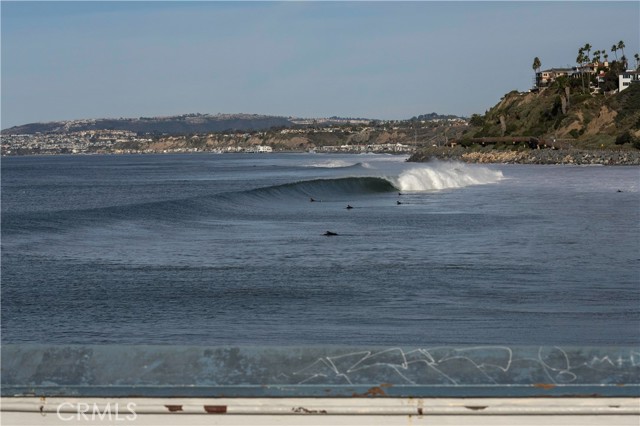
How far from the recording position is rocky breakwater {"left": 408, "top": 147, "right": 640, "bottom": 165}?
98.4 meters

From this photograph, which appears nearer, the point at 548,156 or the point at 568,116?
the point at 548,156

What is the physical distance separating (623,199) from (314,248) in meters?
22.3

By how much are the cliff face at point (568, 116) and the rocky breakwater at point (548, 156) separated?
287 inches

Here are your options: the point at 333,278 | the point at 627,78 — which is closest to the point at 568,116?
the point at 627,78

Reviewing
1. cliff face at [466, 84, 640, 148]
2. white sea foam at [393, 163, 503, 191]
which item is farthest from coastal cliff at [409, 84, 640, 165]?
white sea foam at [393, 163, 503, 191]

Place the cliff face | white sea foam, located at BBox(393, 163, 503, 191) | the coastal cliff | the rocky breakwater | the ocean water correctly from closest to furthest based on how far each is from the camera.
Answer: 1. the ocean water
2. white sea foam, located at BBox(393, 163, 503, 191)
3. the rocky breakwater
4. the coastal cliff
5. the cliff face

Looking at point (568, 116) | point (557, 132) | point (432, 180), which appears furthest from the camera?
point (568, 116)

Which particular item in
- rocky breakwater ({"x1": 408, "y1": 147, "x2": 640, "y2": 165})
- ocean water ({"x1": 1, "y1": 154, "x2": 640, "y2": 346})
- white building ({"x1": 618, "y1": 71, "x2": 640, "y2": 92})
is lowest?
rocky breakwater ({"x1": 408, "y1": 147, "x2": 640, "y2": 165})

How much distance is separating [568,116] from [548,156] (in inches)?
1014

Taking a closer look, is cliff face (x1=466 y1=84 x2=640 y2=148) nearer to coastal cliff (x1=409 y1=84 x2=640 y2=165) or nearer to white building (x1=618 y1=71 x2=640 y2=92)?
coastal cliff (x1=409 y1=84 x2=640 y2=165)

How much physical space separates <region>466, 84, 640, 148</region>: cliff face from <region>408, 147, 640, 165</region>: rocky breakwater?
7300 mm

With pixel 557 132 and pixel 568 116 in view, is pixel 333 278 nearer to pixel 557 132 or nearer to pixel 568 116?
pixel 557 132

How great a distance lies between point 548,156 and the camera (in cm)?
10931

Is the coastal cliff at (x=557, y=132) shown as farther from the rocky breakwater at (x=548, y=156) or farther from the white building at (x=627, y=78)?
the white building at (x=627, y=78)
